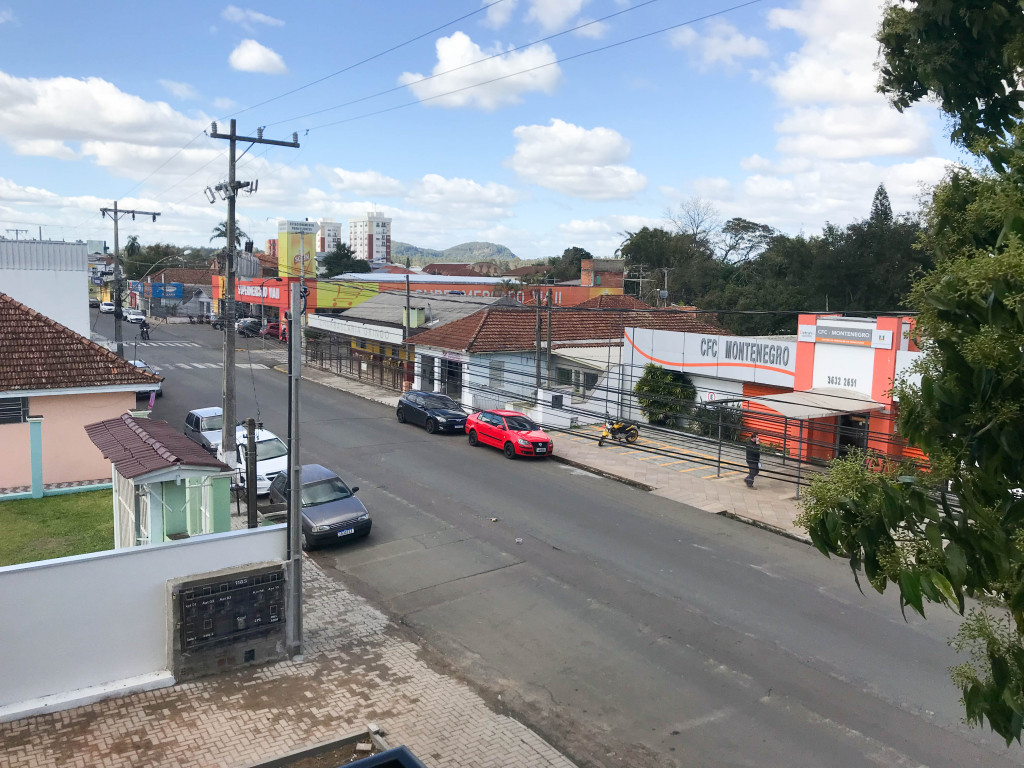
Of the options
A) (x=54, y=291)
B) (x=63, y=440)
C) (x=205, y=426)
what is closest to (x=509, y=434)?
(x=205, y=426)

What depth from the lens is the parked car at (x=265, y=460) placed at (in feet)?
63.5

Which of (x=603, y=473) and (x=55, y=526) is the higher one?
(x=55, y=526)

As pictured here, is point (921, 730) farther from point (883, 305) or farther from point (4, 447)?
point (883, 305)

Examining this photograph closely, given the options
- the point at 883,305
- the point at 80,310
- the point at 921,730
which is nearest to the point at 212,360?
the point at 80,310

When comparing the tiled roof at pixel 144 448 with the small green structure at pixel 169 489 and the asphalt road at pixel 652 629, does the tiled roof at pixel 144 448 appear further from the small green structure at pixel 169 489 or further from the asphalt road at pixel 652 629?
the asphalt road at pixel 652 629

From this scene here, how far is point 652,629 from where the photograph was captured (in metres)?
12.1

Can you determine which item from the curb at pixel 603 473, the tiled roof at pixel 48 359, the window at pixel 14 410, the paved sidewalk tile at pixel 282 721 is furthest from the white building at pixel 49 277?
the paved sidewalk tile at pixel 282 721

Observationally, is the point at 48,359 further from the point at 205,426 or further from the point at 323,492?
the point at 323,492

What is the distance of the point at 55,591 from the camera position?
9250mm

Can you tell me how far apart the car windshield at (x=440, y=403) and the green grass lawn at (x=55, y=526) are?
11.9 metres

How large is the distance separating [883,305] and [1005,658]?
39.5 meters

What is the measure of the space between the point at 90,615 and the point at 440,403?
63.2 feet

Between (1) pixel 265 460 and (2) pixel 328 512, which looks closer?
(2) pixel 328 512

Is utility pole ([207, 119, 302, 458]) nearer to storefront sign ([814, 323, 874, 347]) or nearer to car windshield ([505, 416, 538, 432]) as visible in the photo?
car windshield ([505, 416, 538, 432])
